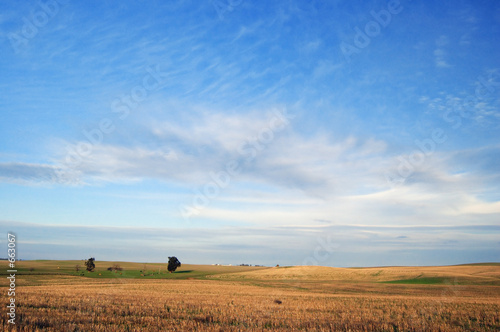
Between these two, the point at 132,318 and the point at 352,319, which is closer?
the point at 132,318

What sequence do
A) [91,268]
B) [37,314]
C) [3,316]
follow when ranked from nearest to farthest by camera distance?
[3,316] → [37,314] → [91,268]

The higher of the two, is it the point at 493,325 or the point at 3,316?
the point at 3,316

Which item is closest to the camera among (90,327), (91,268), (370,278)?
(90,327)

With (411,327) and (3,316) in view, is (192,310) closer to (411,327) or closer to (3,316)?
(3,316)

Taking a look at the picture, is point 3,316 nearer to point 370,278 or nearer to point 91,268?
point 370,278

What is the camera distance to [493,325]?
18.1 m

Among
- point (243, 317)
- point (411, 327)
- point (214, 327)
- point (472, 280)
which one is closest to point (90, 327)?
point (214, 327)

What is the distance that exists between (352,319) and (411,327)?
318 centimetres

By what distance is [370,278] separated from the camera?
285 ft

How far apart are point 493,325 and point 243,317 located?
13.5m

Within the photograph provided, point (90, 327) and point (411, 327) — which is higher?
point (90, 327)

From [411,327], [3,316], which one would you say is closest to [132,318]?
[3,316]

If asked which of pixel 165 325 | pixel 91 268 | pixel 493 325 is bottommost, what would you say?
pixel 91 268

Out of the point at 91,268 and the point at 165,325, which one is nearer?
the point at 165,325
